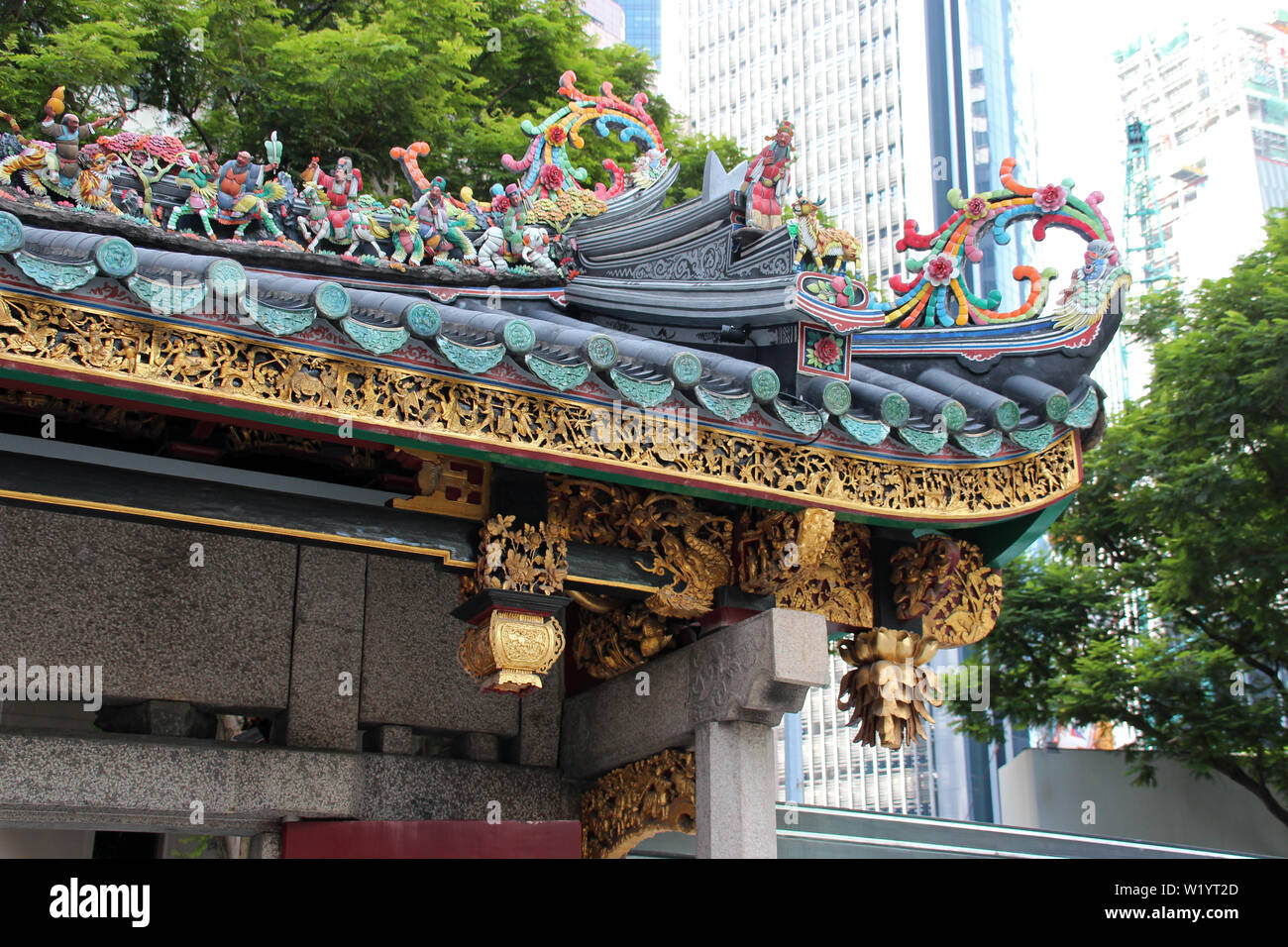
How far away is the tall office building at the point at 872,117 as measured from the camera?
199ft

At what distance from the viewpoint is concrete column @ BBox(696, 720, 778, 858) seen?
7.79 meters

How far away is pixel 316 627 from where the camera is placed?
29.7ft

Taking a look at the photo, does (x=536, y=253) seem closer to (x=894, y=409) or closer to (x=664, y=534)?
(x=664, y=534)

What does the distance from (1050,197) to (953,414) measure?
1.93 metres

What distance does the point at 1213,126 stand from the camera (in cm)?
8812

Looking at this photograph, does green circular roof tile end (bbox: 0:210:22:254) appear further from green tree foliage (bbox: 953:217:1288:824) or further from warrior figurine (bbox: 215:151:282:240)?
green tree foliage (bbox: 953:217:1288:824)

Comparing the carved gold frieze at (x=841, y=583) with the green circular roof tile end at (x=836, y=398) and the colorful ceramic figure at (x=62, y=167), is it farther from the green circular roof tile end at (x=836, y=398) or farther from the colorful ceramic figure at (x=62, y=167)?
the colorful ceramic figure at (x=62, y=167)

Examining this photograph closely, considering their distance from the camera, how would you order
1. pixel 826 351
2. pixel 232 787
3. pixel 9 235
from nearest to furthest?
pixel 9 235
pixel 826 351
pixel 232 787

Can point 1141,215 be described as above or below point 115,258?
above

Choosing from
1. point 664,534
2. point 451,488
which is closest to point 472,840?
point 451,488

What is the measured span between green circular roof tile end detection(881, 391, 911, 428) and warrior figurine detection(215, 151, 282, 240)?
12.0ft

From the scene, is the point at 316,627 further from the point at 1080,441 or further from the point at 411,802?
the point at 1080,441

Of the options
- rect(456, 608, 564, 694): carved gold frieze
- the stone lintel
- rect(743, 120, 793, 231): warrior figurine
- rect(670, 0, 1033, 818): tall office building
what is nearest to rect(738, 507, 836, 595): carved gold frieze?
rect(456, 608, 564, 694): carved gold frieze
